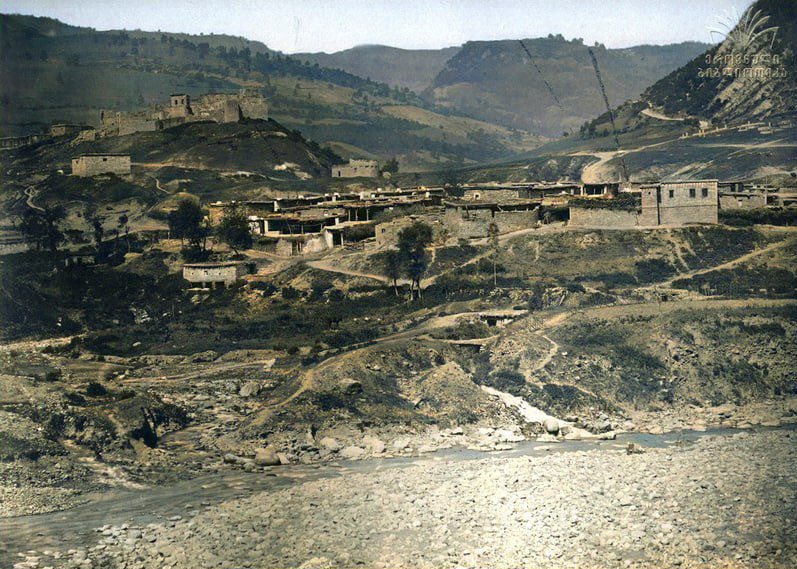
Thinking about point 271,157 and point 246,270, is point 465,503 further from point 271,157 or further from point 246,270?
point 271,157

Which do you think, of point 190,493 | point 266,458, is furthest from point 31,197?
point 190,493

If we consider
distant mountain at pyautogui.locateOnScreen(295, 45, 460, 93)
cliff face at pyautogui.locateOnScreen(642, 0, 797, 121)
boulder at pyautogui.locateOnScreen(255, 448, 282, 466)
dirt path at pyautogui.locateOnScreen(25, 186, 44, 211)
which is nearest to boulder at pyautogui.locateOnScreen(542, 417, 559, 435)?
boulder at pyautogui.locateOnScreen(255, 448, 282, 466)

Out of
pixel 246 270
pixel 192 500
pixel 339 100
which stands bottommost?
pixel 192 500

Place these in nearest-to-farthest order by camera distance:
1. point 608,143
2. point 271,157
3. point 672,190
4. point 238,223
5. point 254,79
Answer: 1. point 672,190
2. point 238,223
3. point 271,157
4. point 608,143
5. point 254,79

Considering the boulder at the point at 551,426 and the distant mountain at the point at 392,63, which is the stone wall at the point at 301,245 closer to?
the boulder at the point at 551,426

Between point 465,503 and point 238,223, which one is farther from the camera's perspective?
point 238,223

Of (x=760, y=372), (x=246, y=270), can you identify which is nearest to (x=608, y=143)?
(x=246, y=270)

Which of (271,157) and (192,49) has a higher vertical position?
(192,49)
